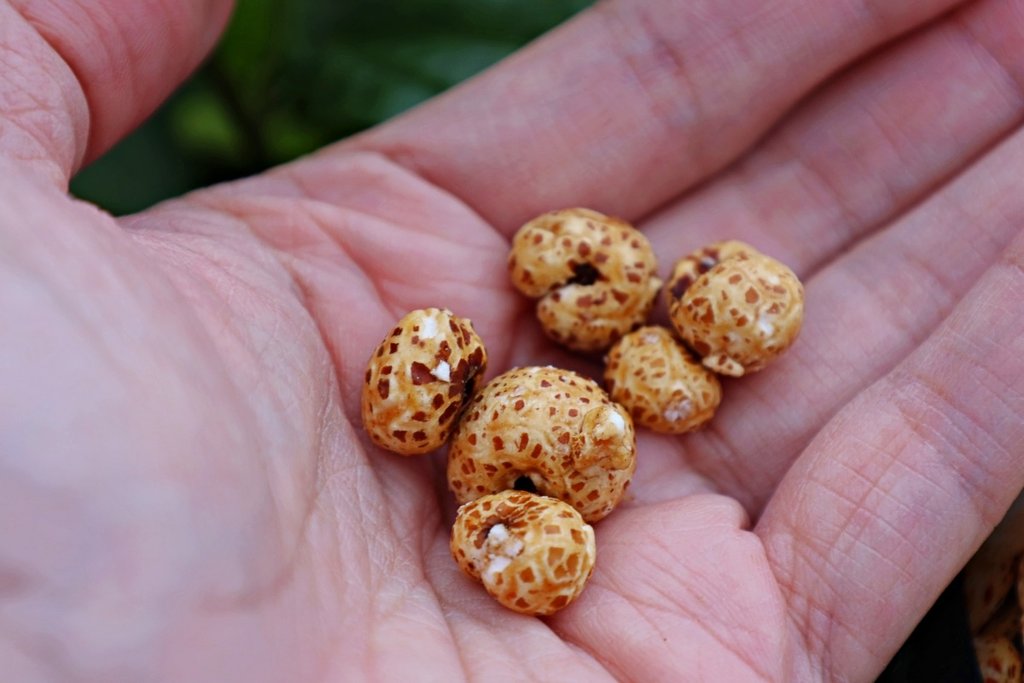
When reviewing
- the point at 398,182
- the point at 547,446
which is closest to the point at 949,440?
the point at 547,446

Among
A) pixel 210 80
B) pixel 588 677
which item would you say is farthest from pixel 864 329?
pixel 210 80

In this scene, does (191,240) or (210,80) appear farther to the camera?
(210,80)

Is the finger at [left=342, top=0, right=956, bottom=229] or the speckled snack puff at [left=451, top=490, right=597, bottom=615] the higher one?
the finger at [left=342, top=0, right=956, bottom=229]

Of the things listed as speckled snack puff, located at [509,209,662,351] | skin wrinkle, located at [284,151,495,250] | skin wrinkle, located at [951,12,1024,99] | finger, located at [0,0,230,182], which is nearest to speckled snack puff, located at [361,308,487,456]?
speckled snack puff, located at [509,209,662,351]

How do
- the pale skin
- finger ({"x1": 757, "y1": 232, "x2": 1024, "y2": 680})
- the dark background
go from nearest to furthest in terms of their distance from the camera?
the pale skin < finger ({"x1": 757, "y1": 232, "x2": 1024, "y2": 680}) < the dark background

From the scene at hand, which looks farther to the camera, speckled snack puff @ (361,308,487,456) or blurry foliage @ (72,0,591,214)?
blurry foliage @ (72,0,591,214)

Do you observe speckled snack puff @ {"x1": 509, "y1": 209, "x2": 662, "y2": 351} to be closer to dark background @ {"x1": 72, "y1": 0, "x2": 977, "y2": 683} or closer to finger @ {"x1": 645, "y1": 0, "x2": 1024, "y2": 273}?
finger @ {"x1": 645, "y1": 0, "x2": 1024, "y2": 273}

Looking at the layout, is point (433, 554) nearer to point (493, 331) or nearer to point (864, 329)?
point (493, 331)
